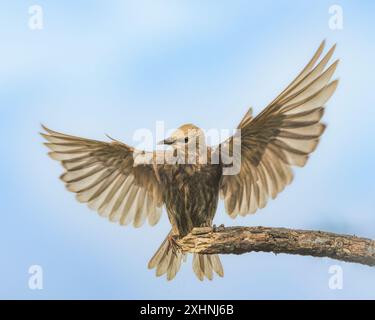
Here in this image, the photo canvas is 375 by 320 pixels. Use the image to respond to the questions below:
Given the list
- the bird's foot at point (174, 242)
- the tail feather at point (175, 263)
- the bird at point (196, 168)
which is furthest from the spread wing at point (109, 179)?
the bird's foot at point (174, 242)

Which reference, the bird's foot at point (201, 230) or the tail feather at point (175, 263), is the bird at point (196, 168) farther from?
the bird's foot at point (201, 230)

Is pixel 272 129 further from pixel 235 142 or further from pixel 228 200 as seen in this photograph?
pixel 228 200

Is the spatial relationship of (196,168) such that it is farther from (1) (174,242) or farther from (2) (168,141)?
(1) (174,242)

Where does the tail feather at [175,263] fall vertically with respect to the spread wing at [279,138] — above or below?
below

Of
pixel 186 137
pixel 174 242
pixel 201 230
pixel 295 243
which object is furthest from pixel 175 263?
pixel 295 243

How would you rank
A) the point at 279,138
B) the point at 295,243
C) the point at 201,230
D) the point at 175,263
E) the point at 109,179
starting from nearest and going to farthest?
the point at 295,243 < the point at 201,230 < the point at 279,138 < the point at 175,263 < the point at 109,179

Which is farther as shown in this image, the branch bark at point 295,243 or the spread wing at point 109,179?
the spread wing at point 109,179

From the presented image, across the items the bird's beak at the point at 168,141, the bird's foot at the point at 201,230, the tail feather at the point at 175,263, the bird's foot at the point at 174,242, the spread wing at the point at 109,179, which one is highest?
the bird's beak at the point at 168,141
